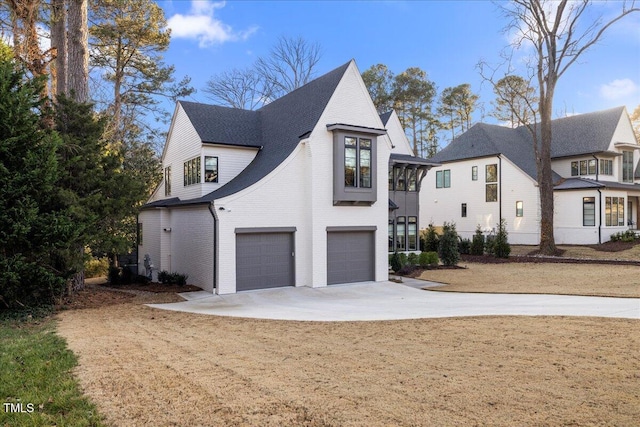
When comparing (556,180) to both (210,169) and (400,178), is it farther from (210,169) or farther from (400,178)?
(210,169)

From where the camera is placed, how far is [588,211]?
1085 inches

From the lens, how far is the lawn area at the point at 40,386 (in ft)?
13.5

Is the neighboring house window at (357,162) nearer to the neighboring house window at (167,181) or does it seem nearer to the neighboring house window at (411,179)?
the neighboring house window at (411,179)

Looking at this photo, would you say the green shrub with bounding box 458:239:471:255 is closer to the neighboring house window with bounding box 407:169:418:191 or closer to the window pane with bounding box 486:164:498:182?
the neighboring house window with bounding box 407:169:418:191

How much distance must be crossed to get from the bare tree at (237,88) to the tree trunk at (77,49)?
19682mm

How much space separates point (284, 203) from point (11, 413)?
10.6m

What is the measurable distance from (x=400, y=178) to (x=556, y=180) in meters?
15.1

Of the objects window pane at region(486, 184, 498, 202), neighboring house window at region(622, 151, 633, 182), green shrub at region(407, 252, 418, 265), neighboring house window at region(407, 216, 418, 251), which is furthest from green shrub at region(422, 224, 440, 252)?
neighboring house window at region(622, 151, 633, 182)

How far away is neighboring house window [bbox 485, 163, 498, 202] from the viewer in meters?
31.3

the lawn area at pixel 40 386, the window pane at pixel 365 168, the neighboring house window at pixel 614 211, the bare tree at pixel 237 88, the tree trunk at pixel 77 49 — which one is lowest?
the lawn area at pixel 40 386

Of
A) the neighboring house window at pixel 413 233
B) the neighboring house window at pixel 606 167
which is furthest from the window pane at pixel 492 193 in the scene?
the neighboring house window at pixel 413 233

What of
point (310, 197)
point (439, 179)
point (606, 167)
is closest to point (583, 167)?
point (606, 167)

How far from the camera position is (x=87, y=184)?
11695mm

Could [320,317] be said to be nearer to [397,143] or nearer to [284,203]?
[284,203]
